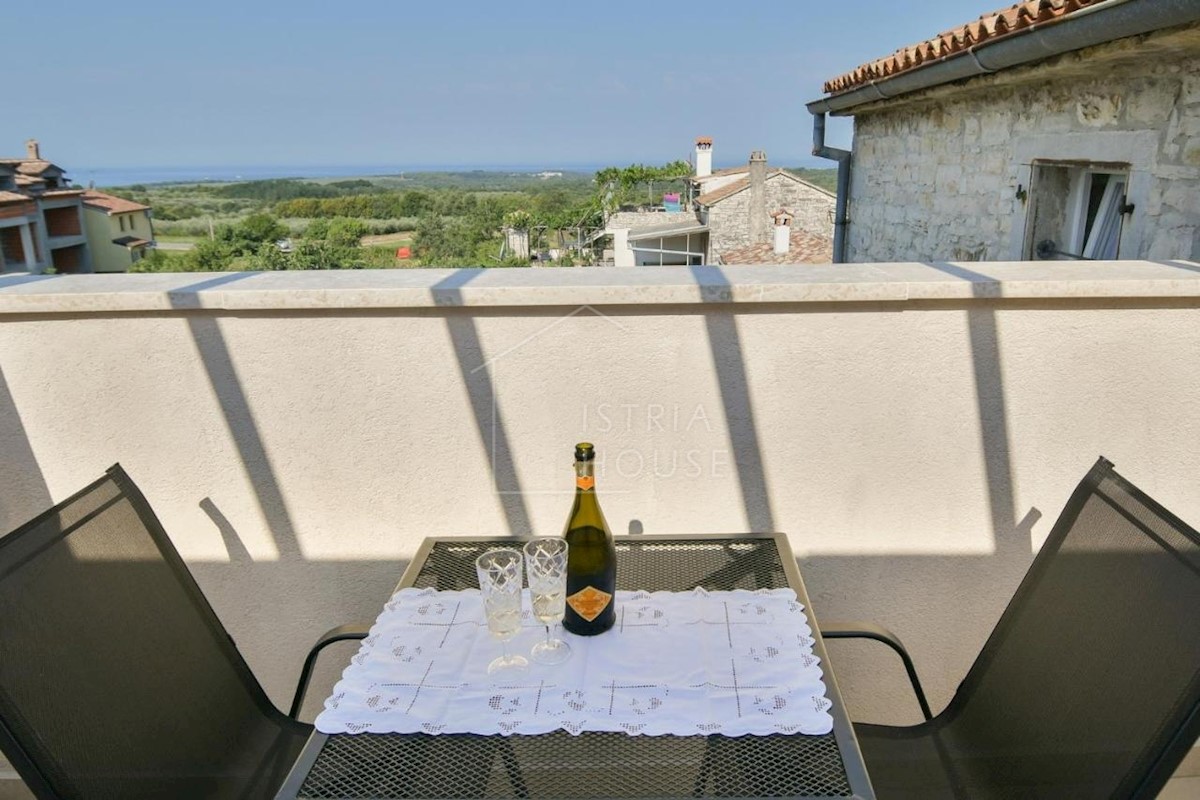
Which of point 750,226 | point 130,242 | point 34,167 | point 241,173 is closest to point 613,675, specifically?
point 750,226

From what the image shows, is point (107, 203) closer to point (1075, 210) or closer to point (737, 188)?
point (737, 188)

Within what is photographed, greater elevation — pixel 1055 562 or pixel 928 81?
pixel 928 81

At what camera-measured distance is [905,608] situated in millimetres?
1958

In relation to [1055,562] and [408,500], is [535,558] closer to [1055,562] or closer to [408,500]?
[408,500]

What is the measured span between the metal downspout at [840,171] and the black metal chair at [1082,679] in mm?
6405

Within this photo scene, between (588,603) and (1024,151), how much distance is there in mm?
4078

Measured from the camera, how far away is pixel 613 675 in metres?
1.23

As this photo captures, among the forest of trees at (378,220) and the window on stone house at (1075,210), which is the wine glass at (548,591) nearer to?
the window on stone house at (1075,210)

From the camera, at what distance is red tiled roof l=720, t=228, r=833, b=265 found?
17812 mm

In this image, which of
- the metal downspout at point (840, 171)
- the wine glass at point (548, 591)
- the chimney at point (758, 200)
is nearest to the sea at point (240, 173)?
the chimney at point (758, 200)

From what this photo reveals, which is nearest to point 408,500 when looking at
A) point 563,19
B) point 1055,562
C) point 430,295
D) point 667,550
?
point 430,295

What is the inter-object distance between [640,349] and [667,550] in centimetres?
45

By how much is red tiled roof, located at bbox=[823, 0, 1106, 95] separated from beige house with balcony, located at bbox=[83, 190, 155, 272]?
47370 mm

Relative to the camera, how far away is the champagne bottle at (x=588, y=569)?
134 centimetres
